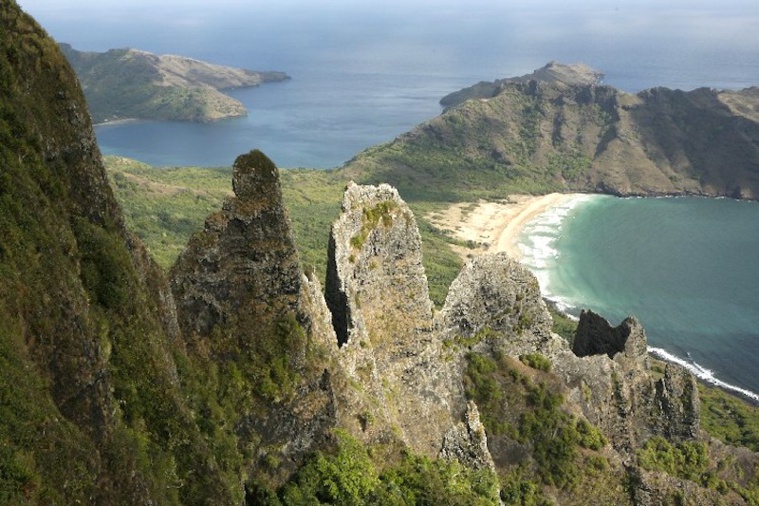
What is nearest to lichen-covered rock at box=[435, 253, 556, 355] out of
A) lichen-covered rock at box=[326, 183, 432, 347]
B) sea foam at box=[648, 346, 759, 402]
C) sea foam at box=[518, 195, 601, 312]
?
lichen-covered rock at box=[326, 183, 432, 347]

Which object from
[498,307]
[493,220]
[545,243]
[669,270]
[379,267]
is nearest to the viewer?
[379,267]

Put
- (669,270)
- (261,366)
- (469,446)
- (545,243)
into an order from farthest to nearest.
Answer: (545,243), (669,270), (469,446), (261,366)

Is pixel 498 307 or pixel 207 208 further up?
pixel 498 307

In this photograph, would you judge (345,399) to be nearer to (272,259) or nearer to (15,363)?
(272,259)

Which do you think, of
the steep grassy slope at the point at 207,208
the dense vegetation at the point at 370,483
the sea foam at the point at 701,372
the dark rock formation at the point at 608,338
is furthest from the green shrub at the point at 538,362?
the sea foam at the point at 701,372

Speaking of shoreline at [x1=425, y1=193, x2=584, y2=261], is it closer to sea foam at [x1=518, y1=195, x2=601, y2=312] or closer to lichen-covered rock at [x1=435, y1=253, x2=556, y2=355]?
sea foam at [x1=518, y1=195, x2=601, y2=312]

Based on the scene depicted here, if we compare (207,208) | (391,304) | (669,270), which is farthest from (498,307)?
(669,270)

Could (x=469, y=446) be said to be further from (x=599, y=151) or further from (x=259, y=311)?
(x=599, y=151)
